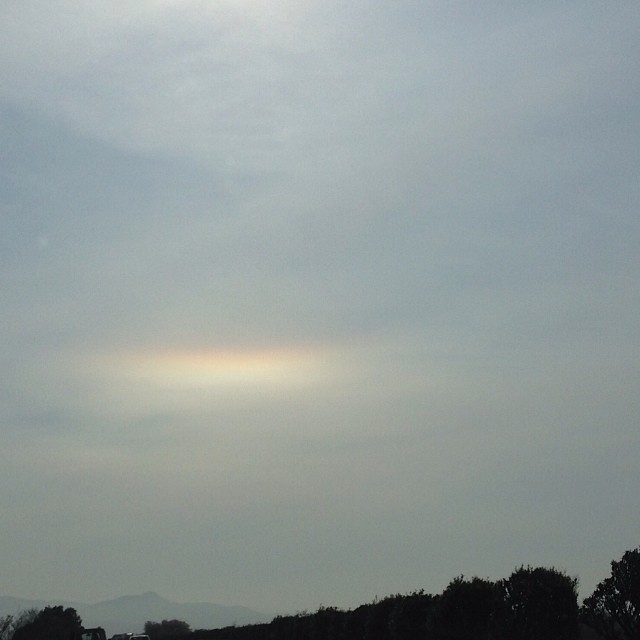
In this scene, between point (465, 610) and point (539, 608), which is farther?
point (465, 610)

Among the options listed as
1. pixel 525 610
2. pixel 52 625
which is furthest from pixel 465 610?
pixel 52 625

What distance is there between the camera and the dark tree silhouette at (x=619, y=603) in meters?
44.5

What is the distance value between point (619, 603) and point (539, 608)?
3562 mm

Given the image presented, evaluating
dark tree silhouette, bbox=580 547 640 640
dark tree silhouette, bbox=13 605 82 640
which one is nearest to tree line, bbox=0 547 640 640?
dark tree silhouette, bbox=580 547 640 640

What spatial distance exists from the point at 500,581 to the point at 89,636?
105 ft

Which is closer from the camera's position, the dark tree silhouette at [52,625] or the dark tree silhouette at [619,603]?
the dark tree silhouette at [619,603]

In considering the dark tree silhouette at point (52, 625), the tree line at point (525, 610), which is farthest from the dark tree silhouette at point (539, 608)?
the dark tree silhouette at point (52, 625)

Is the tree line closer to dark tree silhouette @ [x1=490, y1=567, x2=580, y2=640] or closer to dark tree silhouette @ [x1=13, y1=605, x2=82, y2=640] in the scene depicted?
dark tree silhouette @ [x1=490, y1=567, x2=580, y2=640]

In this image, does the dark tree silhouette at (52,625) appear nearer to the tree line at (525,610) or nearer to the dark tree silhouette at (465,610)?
the tree line at (525,610)

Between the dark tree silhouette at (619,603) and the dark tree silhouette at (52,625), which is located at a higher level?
the dark tree silhouette at (52,625)

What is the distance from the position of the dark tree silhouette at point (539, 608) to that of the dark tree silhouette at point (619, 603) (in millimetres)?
834

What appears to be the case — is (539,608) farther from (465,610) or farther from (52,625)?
(52,625)

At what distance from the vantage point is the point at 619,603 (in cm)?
4553

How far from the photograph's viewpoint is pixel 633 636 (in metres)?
44.4
